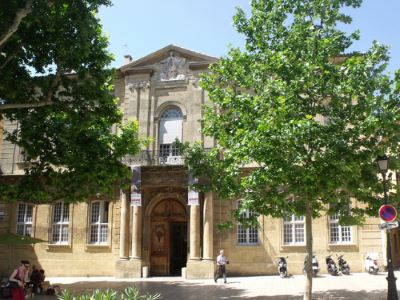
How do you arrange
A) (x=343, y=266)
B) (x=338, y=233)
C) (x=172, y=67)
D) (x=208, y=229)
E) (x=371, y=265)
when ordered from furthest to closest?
(x=172, y=67)
(x=338, y=233)
(x=208, y=229)
(x=343, y=266)
(x=371, y=265)

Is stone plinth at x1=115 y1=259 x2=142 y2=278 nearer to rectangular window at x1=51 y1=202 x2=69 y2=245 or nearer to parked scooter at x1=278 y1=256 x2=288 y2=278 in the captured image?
rectangular window at x1=51 y1=202 x2=69 y2=245

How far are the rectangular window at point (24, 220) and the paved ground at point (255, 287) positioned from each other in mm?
4400

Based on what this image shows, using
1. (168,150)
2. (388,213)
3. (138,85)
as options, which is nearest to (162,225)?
(168,150)

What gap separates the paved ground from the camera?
14.8 m

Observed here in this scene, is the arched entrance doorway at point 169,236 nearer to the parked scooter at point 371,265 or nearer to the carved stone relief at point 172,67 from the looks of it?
the carved stone relief at point 172,67

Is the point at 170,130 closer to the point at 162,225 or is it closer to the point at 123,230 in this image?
the point at 162,225

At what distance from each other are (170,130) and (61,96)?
1150 centimetres

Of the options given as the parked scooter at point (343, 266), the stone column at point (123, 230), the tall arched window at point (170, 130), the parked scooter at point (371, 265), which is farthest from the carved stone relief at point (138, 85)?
the parked scooter at point (371, 265)

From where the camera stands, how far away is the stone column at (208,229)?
21.8m

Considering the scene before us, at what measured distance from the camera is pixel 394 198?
13352 mm

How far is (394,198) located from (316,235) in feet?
30.8

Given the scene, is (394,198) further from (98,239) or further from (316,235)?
(98,239)

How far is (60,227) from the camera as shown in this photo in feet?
82.4

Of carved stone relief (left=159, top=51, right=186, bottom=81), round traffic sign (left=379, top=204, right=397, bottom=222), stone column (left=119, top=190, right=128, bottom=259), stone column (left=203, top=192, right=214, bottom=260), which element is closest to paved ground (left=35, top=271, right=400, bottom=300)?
stone column (left=119, top=190, right=128, bottom=259)
